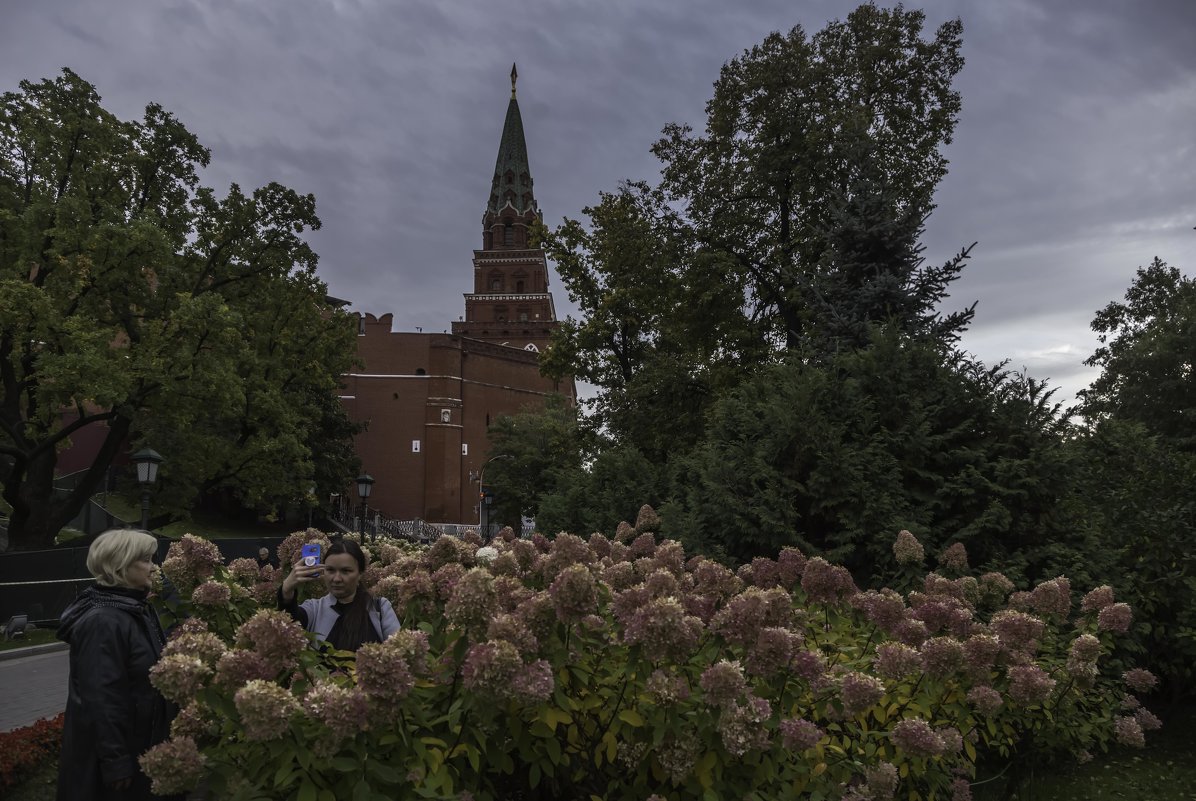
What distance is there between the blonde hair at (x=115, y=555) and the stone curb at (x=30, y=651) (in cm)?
1301

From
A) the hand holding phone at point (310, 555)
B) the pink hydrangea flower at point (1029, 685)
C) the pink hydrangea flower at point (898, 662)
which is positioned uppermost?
the hand holding phone at point (310, 555)

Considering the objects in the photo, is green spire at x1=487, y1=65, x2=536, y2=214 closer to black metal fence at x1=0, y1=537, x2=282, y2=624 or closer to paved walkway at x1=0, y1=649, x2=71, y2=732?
black metal fence at x1=0, y1=537, x2=282, y2=624

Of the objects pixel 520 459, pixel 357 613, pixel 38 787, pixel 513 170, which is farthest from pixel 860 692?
pixel 513 170

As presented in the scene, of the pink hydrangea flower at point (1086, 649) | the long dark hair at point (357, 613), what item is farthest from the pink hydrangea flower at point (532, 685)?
the pink hydrangea flower at point (1086, 649)

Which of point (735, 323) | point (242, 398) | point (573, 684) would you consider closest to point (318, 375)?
point (242, 398)

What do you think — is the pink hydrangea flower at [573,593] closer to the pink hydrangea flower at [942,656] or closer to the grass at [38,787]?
the pink hydrangea flower at [942,656]

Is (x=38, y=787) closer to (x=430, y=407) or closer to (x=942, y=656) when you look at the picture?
(x=942, y=656)

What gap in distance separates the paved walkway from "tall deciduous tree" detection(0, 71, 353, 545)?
7.60 metres

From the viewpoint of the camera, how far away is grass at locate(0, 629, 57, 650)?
47.3ft

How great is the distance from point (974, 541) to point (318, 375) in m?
26.4

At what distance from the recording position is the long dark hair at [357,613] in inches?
170

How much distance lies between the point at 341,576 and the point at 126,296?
22002mm

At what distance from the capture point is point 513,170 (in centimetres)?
8750

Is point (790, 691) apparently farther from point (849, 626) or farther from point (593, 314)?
point (593, 314)
